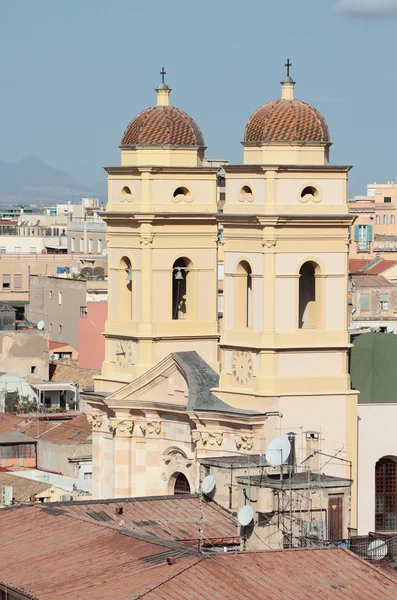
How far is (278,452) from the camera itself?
188 feet

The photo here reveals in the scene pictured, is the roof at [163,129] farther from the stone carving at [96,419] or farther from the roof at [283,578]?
the roof at [283,578]

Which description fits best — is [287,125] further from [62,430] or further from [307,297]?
[62,430]

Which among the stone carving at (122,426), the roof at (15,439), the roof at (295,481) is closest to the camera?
the roof at (295,481)

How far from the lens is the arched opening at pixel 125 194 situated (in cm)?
7194

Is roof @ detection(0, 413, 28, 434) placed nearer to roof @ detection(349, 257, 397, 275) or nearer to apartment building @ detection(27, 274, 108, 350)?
apartment building @ detection(27, 274, 108, 350)

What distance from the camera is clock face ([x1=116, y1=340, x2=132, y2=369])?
236ft

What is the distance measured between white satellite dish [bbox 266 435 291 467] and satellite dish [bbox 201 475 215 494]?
1.88 metres

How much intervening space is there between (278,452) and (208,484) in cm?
236

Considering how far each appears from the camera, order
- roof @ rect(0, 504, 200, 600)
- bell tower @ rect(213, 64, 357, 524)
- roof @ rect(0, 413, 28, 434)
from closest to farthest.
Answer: roof @ rect(0, 504, 200, 600), bell tower @ rect(213, 64, 357, 524), roof @ rect(0, 413, 28, 434)

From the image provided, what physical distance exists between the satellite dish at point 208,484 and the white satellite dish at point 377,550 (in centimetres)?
553

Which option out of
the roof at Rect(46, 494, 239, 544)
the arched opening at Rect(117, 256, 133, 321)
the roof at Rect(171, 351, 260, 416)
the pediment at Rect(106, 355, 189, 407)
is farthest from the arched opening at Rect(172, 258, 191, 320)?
the roof at Rect(46, 494, 239, 544)

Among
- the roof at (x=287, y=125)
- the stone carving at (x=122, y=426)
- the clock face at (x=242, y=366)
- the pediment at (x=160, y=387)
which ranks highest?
the roof at (x=287, y=125)

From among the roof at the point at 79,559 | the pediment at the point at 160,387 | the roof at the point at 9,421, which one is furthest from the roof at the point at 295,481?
the roof at the point at 9,421

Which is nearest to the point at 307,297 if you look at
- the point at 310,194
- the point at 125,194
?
the point at 310,194
